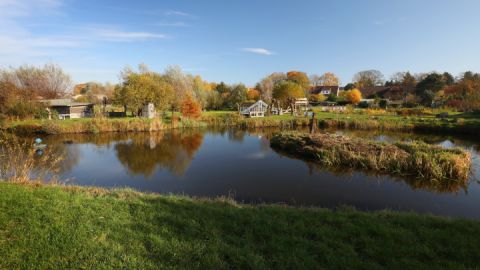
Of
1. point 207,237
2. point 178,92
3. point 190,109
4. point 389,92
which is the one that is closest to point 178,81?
point 178,92

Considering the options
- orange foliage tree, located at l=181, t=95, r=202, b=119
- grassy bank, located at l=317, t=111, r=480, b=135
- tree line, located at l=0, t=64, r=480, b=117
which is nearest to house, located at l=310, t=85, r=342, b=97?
tree line, located at l=0, t=64, r=480, b=117

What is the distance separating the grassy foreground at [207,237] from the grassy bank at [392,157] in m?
6.40

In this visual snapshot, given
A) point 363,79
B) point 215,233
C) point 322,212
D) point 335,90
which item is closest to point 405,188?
point 322,212

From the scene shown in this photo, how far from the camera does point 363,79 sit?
80.4 metres

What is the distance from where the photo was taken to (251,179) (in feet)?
36.1

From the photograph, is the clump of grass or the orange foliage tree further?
the orange foliage tree

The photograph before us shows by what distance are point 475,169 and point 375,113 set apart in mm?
24186

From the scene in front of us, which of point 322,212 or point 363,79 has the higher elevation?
point 363,79

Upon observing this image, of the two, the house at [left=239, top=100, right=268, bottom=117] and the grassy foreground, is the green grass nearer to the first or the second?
the house at [left=239, top=100, right=268, bottom=117]

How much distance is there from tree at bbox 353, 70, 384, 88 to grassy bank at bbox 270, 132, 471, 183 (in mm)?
69767

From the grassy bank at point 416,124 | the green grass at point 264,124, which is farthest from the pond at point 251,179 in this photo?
the grassy bank at point 416,124

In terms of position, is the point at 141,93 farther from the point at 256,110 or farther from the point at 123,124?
the point at 256,110

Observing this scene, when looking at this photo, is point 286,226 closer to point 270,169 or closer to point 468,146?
point 270,169

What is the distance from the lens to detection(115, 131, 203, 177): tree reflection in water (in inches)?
507
